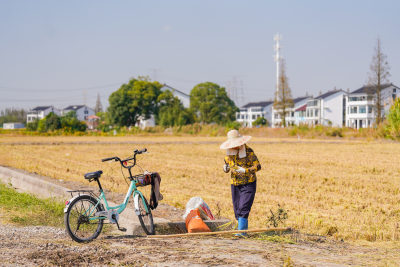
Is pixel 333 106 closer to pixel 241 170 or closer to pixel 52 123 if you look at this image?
pixel 52 123

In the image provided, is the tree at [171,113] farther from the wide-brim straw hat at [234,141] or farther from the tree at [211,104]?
the wide-brim straw hat at [234,141]

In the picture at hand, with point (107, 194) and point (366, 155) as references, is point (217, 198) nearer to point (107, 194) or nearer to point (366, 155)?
point (107, 194)

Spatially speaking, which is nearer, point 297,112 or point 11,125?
point 11,125

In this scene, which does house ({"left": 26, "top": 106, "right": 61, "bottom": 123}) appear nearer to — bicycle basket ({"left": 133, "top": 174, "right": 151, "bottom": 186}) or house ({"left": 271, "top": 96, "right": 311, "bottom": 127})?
house ({"left": 271, "top": 96, "right": 311, "bottom": 127})

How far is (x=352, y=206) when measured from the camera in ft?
28.8

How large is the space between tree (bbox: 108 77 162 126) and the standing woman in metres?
66.2

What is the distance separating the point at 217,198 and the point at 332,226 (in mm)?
3095

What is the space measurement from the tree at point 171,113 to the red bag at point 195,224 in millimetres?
61032

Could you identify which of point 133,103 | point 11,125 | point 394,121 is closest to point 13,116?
point 11,125

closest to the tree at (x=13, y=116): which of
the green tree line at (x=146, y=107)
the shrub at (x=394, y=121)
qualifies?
the green tree line at (x=146, y=107)

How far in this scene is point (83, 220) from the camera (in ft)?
19.9

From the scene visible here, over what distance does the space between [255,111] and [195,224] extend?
431ft

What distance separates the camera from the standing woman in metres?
6.32

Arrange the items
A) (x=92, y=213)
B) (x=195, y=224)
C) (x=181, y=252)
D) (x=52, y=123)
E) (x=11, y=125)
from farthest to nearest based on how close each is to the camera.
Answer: (x=11, y=125)
(x=52, y=123)
(x=195, y=224)
(x=92, y=213)
(x=181, y=252)
